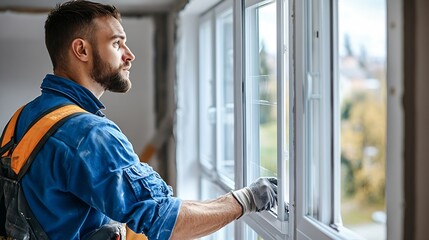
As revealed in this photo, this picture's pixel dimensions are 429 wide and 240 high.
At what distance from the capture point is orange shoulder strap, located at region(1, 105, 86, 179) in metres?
1.62

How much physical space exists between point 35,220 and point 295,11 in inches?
42.6

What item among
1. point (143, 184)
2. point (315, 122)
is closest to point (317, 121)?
point (315, 122)

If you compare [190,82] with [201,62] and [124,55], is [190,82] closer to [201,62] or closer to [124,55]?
[201,62]

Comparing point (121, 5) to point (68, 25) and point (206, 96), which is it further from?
point (68, 25)

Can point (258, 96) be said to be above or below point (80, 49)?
below

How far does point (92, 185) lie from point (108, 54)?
1.93 ft

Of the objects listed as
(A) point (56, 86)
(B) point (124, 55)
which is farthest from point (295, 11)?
(A) point (56, 86)

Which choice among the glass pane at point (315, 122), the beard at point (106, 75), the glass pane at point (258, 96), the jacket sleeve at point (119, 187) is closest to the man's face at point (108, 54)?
the beard at point (106, 75)

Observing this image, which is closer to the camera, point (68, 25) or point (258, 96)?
point (68, 25)

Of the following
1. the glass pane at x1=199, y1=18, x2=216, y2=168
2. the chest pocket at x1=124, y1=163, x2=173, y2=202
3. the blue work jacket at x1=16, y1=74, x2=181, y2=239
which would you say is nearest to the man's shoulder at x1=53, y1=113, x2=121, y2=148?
the blue work jacket at x1=16, y1=74, x2=181, y2=239

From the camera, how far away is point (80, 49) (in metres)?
1.87

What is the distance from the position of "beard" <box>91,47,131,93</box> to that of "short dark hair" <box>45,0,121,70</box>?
98 millimetres
